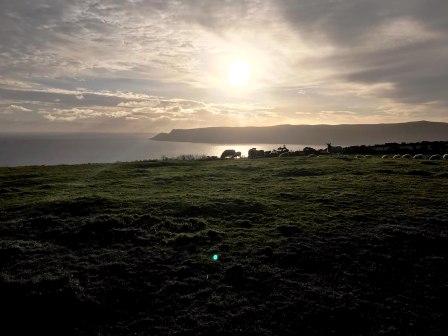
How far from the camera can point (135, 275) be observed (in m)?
12.9

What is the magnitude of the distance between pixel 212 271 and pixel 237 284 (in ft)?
4.18

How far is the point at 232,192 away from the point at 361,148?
43.0m

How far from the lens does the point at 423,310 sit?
34.9ft

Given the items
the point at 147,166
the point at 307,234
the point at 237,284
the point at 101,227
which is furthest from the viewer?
the point at 147,166

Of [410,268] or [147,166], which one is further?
[147,166]

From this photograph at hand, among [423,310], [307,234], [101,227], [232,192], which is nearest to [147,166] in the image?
[232,192]

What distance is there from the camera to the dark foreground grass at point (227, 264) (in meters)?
10.4

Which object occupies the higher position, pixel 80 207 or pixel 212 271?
pixel 80 207

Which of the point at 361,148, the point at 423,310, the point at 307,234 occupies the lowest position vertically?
the point at 423,310

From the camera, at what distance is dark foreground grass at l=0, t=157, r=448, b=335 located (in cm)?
1038

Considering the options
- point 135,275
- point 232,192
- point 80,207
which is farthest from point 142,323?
point 232,192

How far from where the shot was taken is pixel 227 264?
44.4 feet

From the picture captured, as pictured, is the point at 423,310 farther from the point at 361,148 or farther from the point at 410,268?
the point at 361,148

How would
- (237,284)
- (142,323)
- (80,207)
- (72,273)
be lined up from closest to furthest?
→ 1. (142,323)
2. (237,284)
3. (72,273)
4. (80,207)
